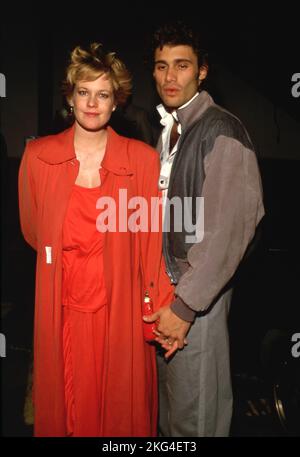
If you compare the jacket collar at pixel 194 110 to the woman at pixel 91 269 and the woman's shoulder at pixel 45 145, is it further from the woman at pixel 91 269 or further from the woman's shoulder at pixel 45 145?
the woman's shoulder at pixel 45 145

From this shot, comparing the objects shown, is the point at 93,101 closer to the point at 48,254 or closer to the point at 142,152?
the point at 142,152

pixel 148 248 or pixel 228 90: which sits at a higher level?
pixel 228 90

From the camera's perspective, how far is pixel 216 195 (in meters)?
1.62

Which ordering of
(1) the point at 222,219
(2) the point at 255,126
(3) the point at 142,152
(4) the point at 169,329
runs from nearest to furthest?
(1) the point at 222,219 < (4) the point at 169,329 < (3) the point at 142,152 < (2) the point at 255,126

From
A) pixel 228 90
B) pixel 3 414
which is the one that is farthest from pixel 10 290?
pixel 228 90

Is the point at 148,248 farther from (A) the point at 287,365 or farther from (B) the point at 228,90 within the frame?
(B) the point at 228,90

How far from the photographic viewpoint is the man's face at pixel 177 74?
178 centimetres

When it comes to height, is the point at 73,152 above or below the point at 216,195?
above

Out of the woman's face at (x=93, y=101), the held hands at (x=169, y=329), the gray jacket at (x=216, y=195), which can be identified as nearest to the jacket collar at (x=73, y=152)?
the woman's face at (x=93, y=101)

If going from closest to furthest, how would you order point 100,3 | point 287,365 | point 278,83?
point 287,365, point 278,83, point 100,3

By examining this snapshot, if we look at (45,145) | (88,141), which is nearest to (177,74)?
(88,141)

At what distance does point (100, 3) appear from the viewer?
473 centimetres

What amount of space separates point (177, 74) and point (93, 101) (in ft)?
1.18

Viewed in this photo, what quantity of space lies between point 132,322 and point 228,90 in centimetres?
342
